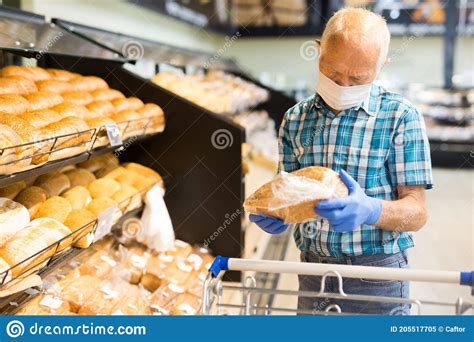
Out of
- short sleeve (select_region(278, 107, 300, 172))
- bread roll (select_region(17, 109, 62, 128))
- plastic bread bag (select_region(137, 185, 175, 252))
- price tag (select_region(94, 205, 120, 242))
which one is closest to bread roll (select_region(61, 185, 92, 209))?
price tag (select_region(94, 205, 120, 242))

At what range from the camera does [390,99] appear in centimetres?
179

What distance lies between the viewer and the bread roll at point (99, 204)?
2.54 metres

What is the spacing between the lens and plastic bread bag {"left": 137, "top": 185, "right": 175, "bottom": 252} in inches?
123

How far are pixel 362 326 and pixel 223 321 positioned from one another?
307 mm

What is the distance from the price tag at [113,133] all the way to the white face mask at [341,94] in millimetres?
1107

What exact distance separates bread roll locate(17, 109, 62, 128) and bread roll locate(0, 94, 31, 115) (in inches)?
1.7

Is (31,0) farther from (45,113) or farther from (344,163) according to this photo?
(344,163)

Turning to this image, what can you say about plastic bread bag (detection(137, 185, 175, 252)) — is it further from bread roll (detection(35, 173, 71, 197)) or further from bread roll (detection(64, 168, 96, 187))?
bread roll (detection(35, 173, 71, 197))

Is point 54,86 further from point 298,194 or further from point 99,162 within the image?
point 298,194

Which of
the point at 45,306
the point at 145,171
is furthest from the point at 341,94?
the point at 145,171

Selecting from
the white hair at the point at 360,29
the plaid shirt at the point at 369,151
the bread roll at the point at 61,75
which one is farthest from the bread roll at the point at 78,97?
the white hair at the point at 360,29

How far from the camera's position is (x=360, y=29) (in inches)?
65.3

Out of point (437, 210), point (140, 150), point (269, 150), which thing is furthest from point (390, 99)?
point (437, 210)

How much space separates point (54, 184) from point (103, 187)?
0.26m
